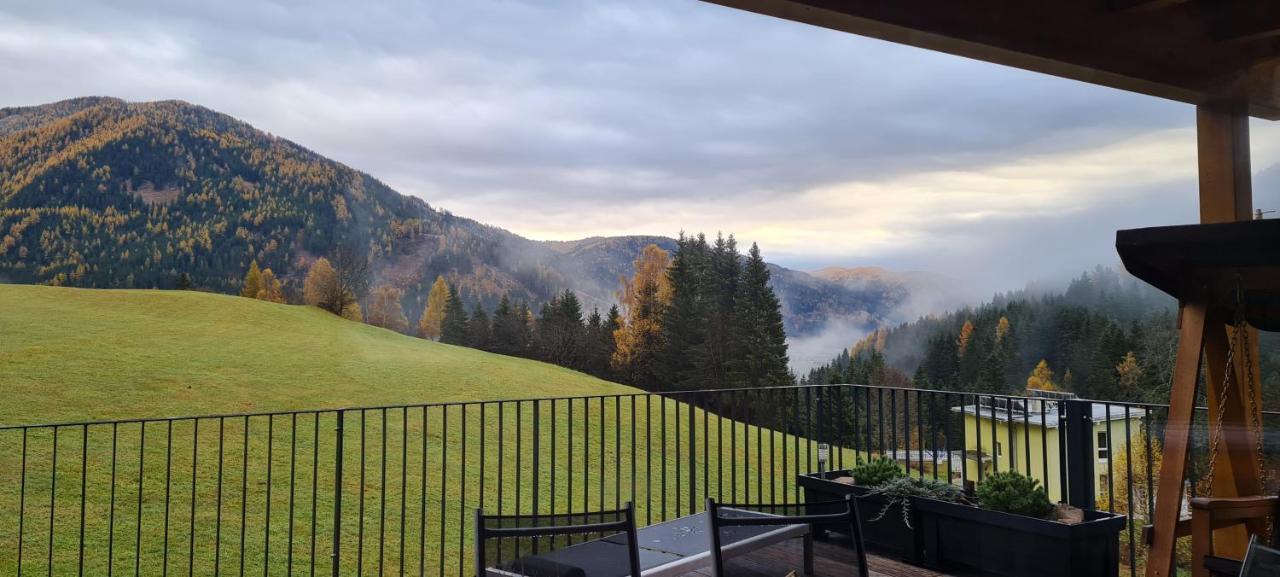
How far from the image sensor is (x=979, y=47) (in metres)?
3.29

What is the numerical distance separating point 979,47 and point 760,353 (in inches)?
1089

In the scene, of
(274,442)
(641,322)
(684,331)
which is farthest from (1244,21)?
(641,322)

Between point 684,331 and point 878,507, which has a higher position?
point 684,331

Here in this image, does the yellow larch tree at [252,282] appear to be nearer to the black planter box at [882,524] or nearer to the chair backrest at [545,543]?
the black planter box at [882,524]

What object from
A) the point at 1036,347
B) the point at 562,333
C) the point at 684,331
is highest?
the point at 684,331

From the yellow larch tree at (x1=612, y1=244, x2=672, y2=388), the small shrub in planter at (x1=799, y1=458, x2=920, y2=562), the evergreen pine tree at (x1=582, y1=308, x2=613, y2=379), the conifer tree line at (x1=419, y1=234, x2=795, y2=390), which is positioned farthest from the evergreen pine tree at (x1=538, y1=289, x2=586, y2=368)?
the small shrub in planter at (x1=799, y1=458, x2=920, y2=562)

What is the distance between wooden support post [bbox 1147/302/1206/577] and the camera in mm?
2422

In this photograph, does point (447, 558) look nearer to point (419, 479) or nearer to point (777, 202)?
point (419, 479)

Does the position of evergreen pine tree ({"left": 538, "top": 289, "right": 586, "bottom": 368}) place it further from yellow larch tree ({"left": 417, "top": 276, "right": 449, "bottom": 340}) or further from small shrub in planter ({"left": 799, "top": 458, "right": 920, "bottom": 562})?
small shrub in planter ({"left": 799, "top": 458, "right": 920, "bottom": 562})

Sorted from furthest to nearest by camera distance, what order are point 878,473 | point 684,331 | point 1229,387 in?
point 684,331 < point 878,473 < point 1229,387

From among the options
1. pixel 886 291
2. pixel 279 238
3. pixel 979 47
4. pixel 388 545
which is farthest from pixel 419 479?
pixel 279 238

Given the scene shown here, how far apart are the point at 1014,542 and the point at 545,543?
2.31 meters

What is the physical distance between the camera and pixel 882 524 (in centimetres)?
409

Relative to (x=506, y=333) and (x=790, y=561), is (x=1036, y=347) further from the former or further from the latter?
(x=790, y=561)
